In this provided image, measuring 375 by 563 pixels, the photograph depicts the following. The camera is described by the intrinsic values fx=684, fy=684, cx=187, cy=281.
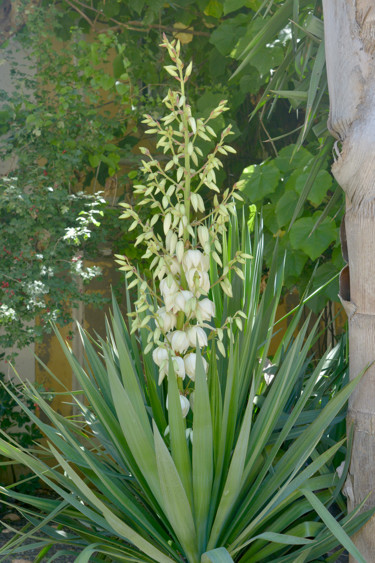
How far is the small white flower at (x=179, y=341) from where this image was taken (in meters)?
1.56

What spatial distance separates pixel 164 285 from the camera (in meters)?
1.57

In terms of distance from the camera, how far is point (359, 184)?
1640 mm

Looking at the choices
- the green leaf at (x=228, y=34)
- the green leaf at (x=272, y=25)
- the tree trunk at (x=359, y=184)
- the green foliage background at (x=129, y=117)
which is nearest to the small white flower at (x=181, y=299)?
the tree trunk at (x=359, y=184)

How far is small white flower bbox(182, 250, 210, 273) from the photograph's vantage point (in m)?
1.53

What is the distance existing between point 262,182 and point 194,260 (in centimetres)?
176

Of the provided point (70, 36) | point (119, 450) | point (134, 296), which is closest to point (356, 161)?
point (119, 450)

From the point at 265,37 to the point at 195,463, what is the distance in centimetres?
118

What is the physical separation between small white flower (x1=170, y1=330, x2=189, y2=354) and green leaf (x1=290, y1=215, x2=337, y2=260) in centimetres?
155

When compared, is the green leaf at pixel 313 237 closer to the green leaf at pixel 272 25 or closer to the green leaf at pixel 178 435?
the green leaf at pixel 272 25

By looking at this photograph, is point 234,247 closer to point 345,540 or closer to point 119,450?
point 119,450

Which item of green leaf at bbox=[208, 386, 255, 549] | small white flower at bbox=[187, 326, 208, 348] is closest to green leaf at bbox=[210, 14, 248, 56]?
small white flower at bbox=[187, 326, 208, 348]

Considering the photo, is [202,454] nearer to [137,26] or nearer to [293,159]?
[293,159]

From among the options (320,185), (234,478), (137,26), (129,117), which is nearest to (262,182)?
(320,185)

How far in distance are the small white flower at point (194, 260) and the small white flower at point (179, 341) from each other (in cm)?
15
